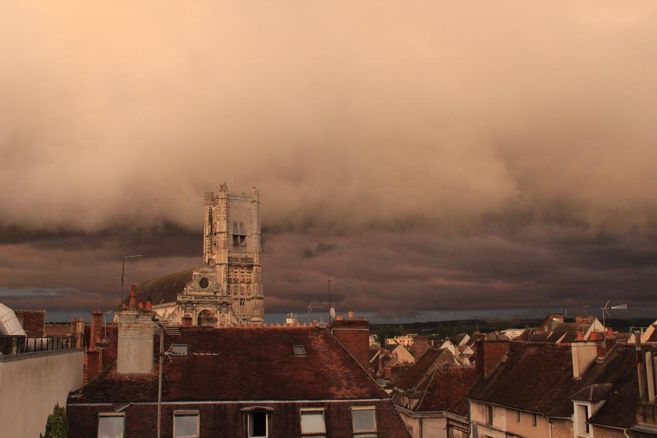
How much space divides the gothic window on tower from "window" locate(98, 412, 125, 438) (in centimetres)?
16181

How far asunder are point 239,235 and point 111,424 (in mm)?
163363

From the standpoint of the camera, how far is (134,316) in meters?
34.4

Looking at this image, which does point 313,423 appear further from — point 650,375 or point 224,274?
point 224,274

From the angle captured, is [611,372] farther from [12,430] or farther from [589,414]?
[12,430]

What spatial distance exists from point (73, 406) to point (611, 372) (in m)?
26.2

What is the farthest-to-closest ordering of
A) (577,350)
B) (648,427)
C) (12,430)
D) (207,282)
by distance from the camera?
(207,282)
(577,350)
(648,427)
(12,430)

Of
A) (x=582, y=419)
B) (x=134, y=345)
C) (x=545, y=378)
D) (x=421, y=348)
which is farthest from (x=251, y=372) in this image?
(x=421, y=348)

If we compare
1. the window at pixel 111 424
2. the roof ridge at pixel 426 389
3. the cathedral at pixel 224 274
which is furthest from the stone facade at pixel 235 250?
→ the window at pixel 111 424

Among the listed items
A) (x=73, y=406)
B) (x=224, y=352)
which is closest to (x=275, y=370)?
(x=224, y=352)

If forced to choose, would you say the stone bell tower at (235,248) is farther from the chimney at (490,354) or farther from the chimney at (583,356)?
the chimney at (583,356)

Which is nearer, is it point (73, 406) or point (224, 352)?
point (73, 406)

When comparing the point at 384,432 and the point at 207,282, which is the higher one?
the point at 207,282

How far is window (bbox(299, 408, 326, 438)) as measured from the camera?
3200 centimetres

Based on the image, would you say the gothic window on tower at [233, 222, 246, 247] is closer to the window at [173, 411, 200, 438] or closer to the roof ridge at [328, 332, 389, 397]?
the roof ridge at [328, 332, 389, 397]
